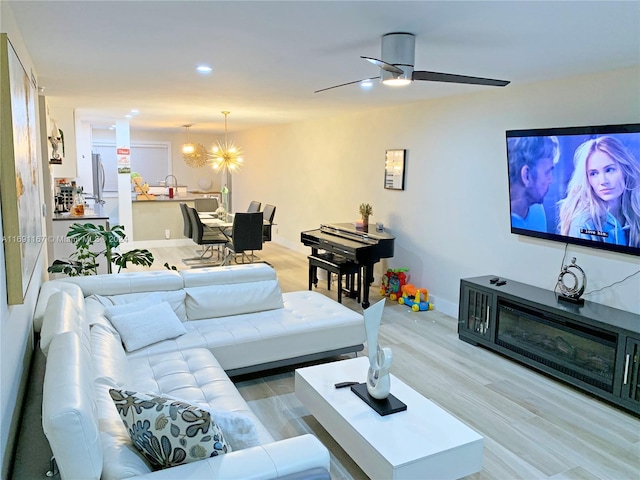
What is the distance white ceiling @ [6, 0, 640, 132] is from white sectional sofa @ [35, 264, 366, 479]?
62.8 inches

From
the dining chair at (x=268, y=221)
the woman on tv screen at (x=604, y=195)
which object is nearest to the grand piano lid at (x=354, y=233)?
the dining chair at (x=268, y=221)

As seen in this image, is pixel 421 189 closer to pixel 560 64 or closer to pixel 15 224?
pixel 560 64

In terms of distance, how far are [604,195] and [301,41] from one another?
2529 millimetres

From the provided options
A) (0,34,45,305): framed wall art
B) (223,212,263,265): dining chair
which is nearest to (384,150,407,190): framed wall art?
(223,212,263,265): dining chair

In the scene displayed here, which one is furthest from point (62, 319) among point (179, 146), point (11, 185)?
point (179, 146)

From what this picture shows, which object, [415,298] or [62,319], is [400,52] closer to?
[62,319]

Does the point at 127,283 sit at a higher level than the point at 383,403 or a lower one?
higher

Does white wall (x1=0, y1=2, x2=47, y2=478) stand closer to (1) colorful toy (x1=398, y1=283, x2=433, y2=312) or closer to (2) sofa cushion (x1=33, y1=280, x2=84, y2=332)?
(2) sofa cushion (x1=33, y1=280, x2=84, y2=332)

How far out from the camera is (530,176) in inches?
161

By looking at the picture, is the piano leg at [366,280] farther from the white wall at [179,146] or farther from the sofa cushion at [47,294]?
the white wall at [179,146]

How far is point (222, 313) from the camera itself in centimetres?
377

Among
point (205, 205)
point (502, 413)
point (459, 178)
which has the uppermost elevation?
point (459, 178)

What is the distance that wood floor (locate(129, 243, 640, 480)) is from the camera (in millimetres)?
→ 2592

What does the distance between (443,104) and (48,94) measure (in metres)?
4.48
